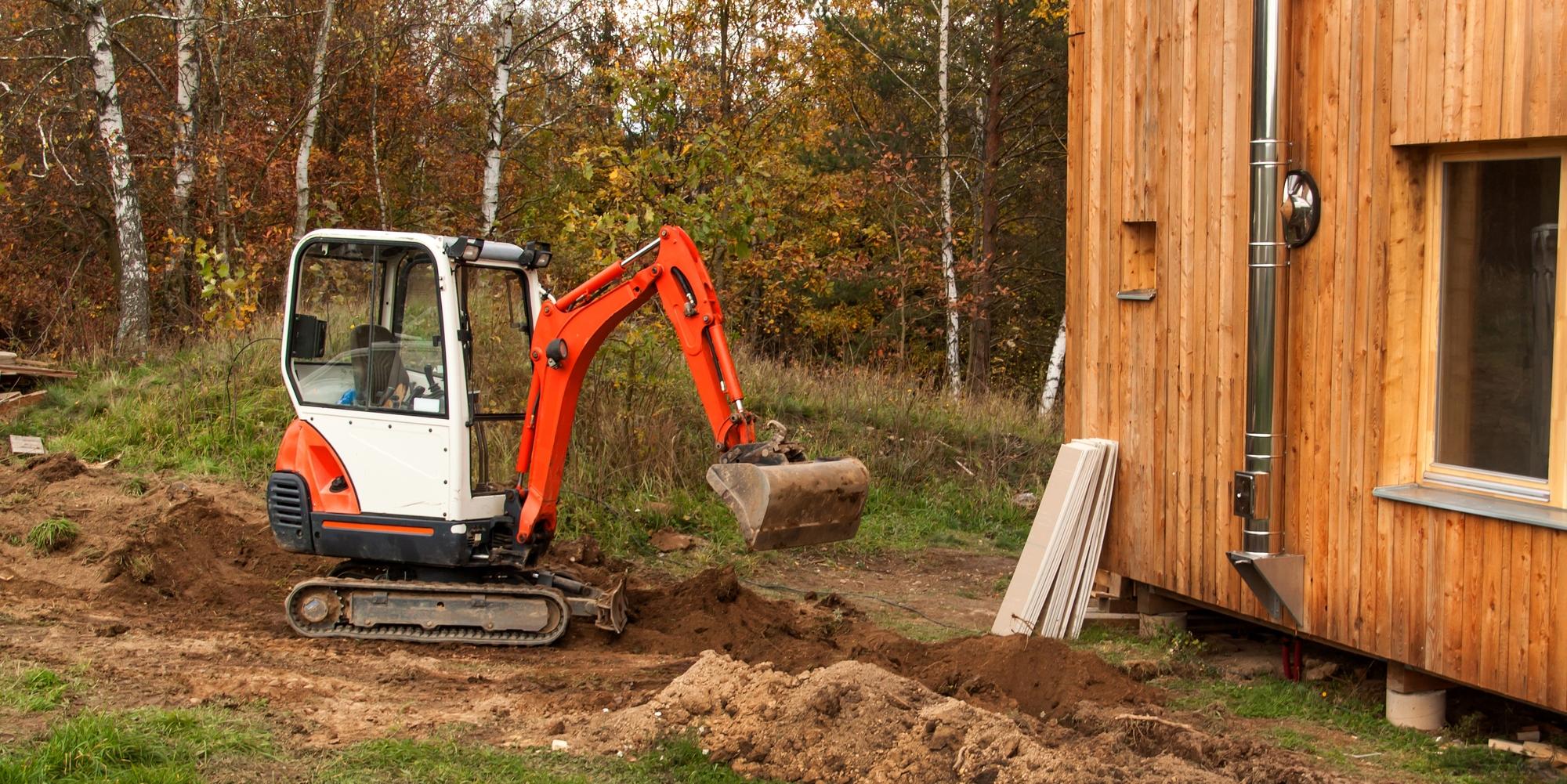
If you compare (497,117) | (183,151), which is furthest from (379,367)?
(183,151)

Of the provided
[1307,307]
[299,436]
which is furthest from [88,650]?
[1307,307]

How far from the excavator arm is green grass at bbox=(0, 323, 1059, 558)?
8.53 ft

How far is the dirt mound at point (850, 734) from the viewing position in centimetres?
513

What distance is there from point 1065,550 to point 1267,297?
82.8 inches

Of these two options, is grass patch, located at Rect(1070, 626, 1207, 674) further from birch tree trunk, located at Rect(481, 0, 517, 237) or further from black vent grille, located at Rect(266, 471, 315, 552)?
birch tree trunk, located at Rect(481, 0, 517, 237)

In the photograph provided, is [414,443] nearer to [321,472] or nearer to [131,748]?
[321,472]

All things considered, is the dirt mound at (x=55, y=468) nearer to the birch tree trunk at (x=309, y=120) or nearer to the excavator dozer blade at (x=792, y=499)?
the birch tree trunk at (x=309, y=120)

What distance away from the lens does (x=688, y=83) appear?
1805 cm

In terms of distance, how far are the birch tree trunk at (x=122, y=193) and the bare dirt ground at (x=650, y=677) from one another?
5.41m

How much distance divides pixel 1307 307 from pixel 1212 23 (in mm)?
1798

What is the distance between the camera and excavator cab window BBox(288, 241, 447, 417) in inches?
302

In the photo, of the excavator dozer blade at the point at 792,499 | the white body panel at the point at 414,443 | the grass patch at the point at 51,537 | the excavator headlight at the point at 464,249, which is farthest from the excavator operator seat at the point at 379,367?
the grass patch at the point at 51,537

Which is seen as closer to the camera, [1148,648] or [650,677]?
[650,677]

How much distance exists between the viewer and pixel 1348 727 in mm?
6297
